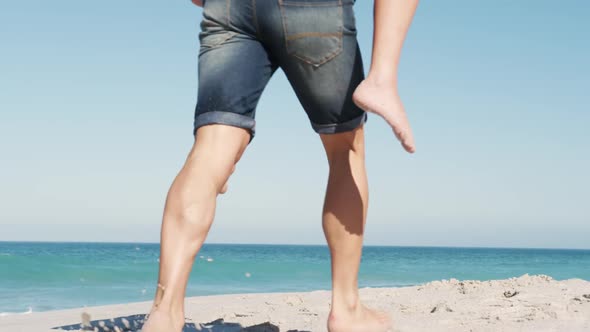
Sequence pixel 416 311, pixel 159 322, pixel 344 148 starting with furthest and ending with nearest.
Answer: pixel 416 311
pixel 344 148
pixel 159 322

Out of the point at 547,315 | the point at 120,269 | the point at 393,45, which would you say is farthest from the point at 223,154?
the point at 120,269

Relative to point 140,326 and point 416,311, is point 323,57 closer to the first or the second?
point 140,326

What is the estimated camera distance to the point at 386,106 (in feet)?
5.76

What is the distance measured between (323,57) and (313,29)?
8 cm

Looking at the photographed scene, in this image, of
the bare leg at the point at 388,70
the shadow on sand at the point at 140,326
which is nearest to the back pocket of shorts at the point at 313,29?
the bare leg at the point at 388,70

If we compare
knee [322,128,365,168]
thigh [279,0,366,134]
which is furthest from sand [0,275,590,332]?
thigh [279,0,366,134]

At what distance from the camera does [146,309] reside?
3754mm

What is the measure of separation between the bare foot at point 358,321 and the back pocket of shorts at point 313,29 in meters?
0.80

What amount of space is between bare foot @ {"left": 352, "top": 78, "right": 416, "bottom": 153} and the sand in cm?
109

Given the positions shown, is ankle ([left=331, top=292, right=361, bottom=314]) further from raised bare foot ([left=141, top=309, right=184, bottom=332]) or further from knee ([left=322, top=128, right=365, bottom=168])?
raised bare foot ([left=141, top=309, right=184, bottom=332])

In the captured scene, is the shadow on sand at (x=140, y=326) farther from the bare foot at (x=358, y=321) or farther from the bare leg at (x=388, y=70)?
the bare leg at (x=388, y=70)

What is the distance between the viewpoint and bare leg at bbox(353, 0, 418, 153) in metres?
1.75

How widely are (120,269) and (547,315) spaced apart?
14.9 meters

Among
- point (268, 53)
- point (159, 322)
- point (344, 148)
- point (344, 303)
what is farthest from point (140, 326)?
point (268, 53)
